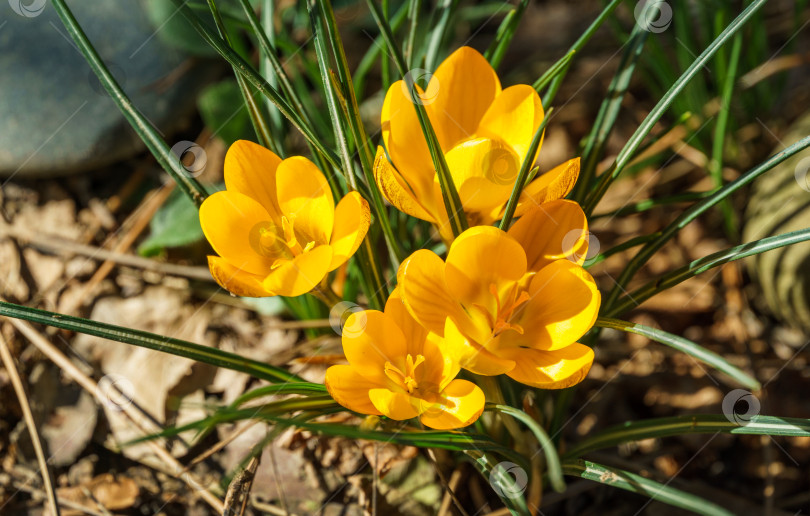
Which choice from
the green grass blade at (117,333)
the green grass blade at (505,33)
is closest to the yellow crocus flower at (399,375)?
the green grass blade at (117,333)

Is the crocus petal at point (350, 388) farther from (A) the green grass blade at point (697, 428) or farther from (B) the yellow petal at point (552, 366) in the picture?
(A) the green grass blade at point (697, 428)

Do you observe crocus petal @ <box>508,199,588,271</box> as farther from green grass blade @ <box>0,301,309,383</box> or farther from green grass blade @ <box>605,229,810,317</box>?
green grass blade @ <box>0,301,309,383</box>

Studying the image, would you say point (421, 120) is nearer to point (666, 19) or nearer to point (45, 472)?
point (666, 19)

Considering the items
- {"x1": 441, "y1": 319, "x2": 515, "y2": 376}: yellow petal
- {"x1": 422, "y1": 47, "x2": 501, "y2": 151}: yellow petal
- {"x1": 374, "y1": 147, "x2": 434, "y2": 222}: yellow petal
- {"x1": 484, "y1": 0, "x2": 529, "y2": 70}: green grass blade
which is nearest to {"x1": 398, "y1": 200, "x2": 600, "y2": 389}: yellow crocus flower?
{"x1": 441, "y1": 319, "x2": 515, "y2": 376}: yellow petal

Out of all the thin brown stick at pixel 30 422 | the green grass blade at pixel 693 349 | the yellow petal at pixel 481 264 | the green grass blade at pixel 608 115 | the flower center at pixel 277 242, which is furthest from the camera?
the thin brown stick at pixel 30 422

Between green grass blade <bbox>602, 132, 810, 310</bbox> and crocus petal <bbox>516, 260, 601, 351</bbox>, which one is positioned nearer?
crocus petal <bbox>516, 260, 601, 351</bbox>

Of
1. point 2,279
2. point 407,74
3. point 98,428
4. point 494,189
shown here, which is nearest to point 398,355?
point 494,189

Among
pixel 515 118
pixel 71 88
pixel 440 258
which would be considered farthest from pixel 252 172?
pixel 71 88
